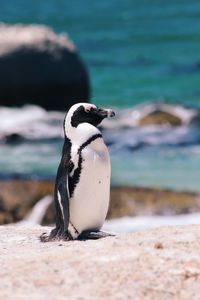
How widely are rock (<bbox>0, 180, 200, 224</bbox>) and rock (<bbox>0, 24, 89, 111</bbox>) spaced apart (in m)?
8.31

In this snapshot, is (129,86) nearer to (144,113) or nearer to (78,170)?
(144,113)

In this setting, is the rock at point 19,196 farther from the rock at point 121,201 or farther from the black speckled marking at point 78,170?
the black speckled marking at point 78,170

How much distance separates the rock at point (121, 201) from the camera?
520 inches

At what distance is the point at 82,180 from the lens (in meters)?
7.09

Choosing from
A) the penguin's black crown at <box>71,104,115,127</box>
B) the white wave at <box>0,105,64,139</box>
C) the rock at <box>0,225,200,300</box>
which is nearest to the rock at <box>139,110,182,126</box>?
the white wave at <box>0,105,64,139</box>

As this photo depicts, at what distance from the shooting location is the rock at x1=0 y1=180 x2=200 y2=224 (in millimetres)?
13219

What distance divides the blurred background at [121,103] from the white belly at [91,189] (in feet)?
19.8

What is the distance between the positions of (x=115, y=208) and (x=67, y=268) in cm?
759

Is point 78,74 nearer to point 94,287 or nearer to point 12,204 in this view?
point 12,204

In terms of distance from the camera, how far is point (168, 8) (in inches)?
1644

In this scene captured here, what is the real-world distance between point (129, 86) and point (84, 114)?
20.3 m

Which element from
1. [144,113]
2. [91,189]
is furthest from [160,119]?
[91,189]

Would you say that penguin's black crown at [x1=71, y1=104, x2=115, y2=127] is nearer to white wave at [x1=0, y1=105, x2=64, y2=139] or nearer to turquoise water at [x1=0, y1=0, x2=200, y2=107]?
white wave at [x1=0, y1=105, x2=64, y2=139]

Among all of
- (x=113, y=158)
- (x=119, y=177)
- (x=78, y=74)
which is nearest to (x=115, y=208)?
(x=119, y=177)
